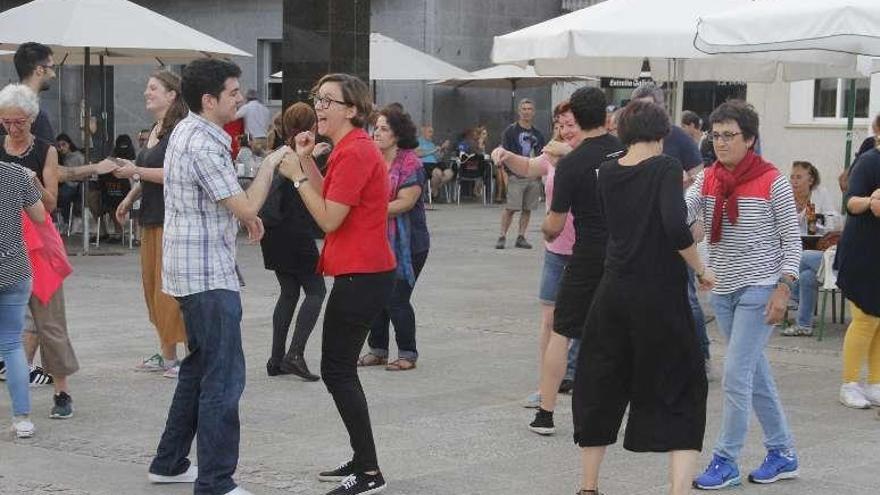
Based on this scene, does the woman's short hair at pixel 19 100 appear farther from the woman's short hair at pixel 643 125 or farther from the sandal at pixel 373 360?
the woman's short hair at pixel 643 125

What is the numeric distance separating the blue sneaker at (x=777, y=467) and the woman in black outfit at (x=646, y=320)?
1.05 meters

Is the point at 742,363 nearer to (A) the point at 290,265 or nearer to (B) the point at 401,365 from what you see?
(B) the point at 401,365

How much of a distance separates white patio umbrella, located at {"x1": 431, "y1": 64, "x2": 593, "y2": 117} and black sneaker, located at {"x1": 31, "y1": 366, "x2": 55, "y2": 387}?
53.5 ft

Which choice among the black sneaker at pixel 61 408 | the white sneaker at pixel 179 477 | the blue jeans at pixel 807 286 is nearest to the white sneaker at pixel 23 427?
the black sneaker at pixel 61 408

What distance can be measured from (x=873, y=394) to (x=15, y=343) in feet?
16.5

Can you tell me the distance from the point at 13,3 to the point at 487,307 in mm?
22359

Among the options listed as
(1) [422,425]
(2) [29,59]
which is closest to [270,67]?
(2) [29,59]

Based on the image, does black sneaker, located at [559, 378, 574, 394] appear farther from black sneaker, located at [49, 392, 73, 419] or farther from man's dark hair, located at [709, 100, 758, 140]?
black sneaker, located at [49, 392, 73, 419]

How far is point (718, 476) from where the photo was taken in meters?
6.93

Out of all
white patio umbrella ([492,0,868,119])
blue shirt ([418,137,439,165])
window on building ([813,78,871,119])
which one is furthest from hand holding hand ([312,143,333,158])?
blue shirt ([418,137,439,165])

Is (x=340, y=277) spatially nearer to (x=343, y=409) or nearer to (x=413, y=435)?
(x=343, y=409)

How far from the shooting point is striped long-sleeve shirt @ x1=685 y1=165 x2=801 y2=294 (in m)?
6.94

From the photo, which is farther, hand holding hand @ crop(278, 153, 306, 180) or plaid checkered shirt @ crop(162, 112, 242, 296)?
hand holding hand @ crop(278, 153, 306, 180)

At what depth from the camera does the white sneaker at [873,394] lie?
8.89 meters
